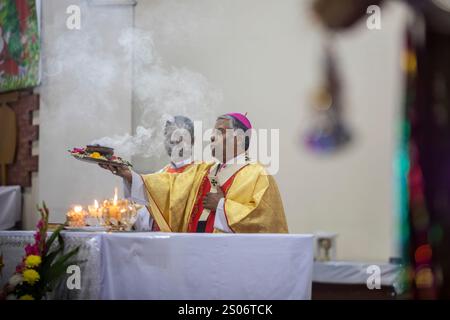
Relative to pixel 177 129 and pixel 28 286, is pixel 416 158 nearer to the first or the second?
pixel 28 286

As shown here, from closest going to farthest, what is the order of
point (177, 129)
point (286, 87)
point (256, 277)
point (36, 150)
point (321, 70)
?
point (321, 70)
point (256, 277)
point (177, 129)
point (286, 87)
point (36, 150)

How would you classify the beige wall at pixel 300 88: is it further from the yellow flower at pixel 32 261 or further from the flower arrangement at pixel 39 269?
the yellow flower at pixel 32 261

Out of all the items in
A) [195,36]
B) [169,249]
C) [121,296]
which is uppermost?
[195,36]

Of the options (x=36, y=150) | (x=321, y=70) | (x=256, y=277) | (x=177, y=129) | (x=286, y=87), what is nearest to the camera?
(x=321, y=70)

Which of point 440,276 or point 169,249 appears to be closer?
point 440,276

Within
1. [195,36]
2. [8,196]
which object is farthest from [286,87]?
[8,196]

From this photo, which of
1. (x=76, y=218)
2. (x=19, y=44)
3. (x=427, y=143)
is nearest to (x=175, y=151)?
(x=76, y=218)

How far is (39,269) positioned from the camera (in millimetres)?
2744

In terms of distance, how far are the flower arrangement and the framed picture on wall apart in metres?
3.17

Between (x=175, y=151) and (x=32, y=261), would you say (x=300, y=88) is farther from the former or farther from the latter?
(x=32, y=261)

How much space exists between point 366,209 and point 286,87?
1.17 metres

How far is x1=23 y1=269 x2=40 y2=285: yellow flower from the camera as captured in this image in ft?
8.71

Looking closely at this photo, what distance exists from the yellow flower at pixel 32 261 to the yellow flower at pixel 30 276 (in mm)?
25

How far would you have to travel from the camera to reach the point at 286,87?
16.2ft
